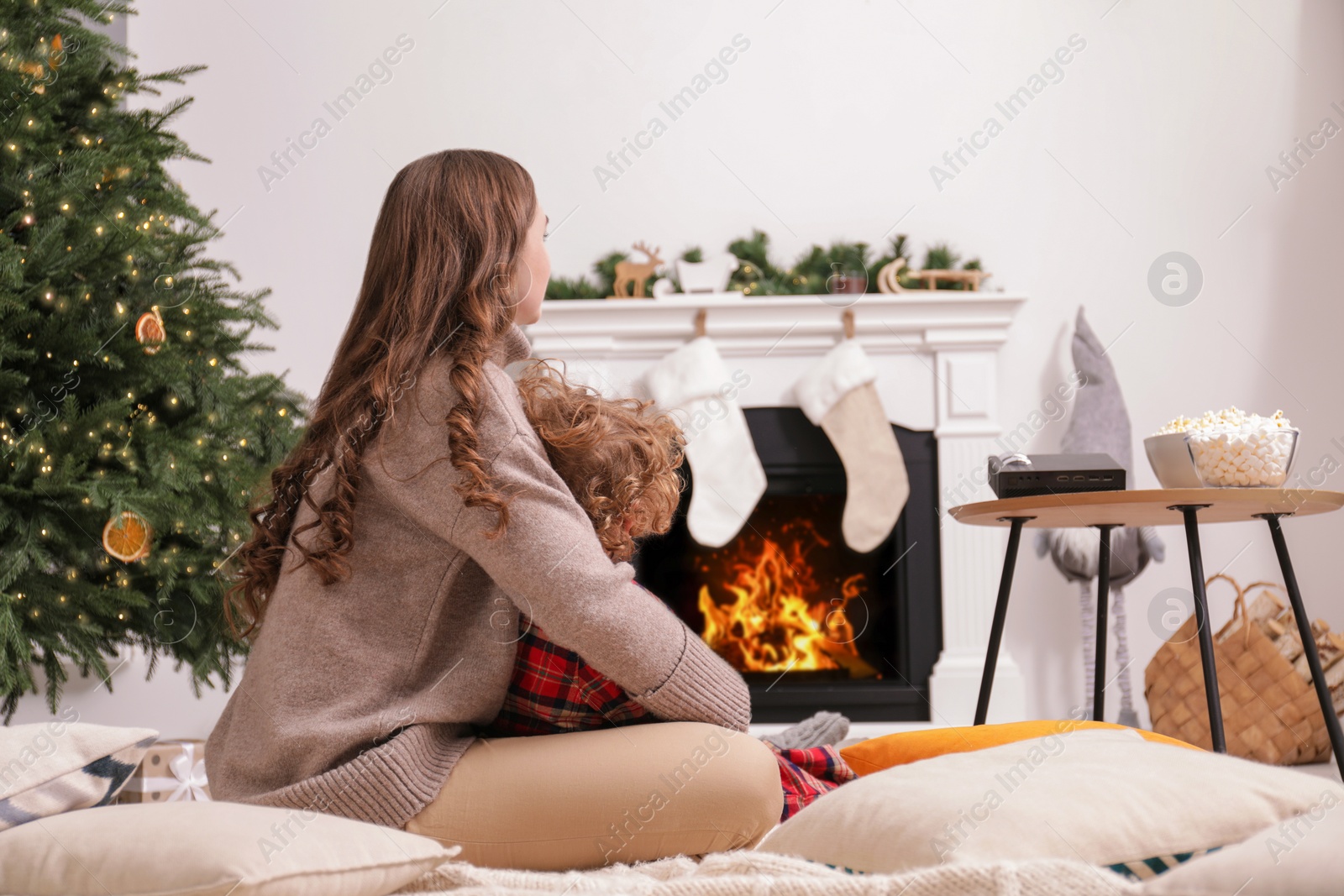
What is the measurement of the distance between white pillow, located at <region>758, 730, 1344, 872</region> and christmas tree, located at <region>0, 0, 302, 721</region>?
48.4 inches

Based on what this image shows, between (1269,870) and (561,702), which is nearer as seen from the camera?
(1269,870)

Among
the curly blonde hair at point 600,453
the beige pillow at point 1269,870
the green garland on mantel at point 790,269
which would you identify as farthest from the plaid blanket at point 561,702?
the green garland on mantel at point 790,269

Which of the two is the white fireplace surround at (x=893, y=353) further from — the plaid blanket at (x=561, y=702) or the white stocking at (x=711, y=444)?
the plaid blanket at (x=561, y=702)

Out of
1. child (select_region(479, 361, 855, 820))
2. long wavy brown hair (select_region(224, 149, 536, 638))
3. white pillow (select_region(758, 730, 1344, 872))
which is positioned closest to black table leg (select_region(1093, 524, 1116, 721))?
child (select_region(479, 361, 855, 820))

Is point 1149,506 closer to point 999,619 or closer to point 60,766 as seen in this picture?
point 999,619

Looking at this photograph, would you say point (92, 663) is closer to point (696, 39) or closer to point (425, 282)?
point (425, 282)

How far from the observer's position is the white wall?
276cm

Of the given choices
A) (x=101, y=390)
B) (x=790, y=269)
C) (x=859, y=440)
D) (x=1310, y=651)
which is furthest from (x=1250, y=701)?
(x=101, y=390)

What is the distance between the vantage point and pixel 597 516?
41.8 inches

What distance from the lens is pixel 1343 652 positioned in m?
2.14

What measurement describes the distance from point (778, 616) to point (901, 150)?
4.21ft

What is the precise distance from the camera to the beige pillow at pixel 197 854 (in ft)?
1.99

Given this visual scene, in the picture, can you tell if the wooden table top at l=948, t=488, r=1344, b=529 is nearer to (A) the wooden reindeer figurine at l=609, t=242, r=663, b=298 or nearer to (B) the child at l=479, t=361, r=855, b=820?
(B) the child at l=479, t=361, r=855, b=820

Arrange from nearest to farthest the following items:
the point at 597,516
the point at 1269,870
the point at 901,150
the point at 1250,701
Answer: the point at 1269,870 → the point at 597,516 → the point at 1250,701 → the point at 901,150
